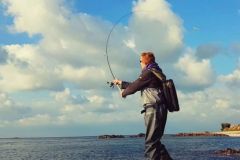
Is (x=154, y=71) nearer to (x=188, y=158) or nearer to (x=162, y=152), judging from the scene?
(x=162, y=152)

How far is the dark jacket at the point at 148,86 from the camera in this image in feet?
35.3

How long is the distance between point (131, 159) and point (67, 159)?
10.9m

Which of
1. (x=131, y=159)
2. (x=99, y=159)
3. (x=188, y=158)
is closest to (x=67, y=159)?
(x=99, y=159)

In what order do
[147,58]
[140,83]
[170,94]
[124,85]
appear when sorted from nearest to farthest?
1. [170,94]
2. [140,83]
3. [147,58]
4. [124,85]

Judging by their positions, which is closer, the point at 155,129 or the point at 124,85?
the point at 155,129

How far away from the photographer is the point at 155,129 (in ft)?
35.1

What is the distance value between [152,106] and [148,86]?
45 centimetres

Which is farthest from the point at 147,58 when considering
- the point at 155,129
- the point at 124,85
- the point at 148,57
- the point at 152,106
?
the point at 155,129

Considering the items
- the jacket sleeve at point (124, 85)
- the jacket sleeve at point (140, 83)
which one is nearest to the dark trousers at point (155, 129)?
the jacket sleeve at point (140, 83)

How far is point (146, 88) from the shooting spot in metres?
10.9

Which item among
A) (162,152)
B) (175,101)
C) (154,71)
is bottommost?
(162,152)

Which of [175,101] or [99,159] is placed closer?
[175,101]

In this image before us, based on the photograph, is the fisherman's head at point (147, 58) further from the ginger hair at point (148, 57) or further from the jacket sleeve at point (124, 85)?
the jacket sleeve at point (124, 85)

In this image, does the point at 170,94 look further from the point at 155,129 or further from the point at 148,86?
the point at 155,129
